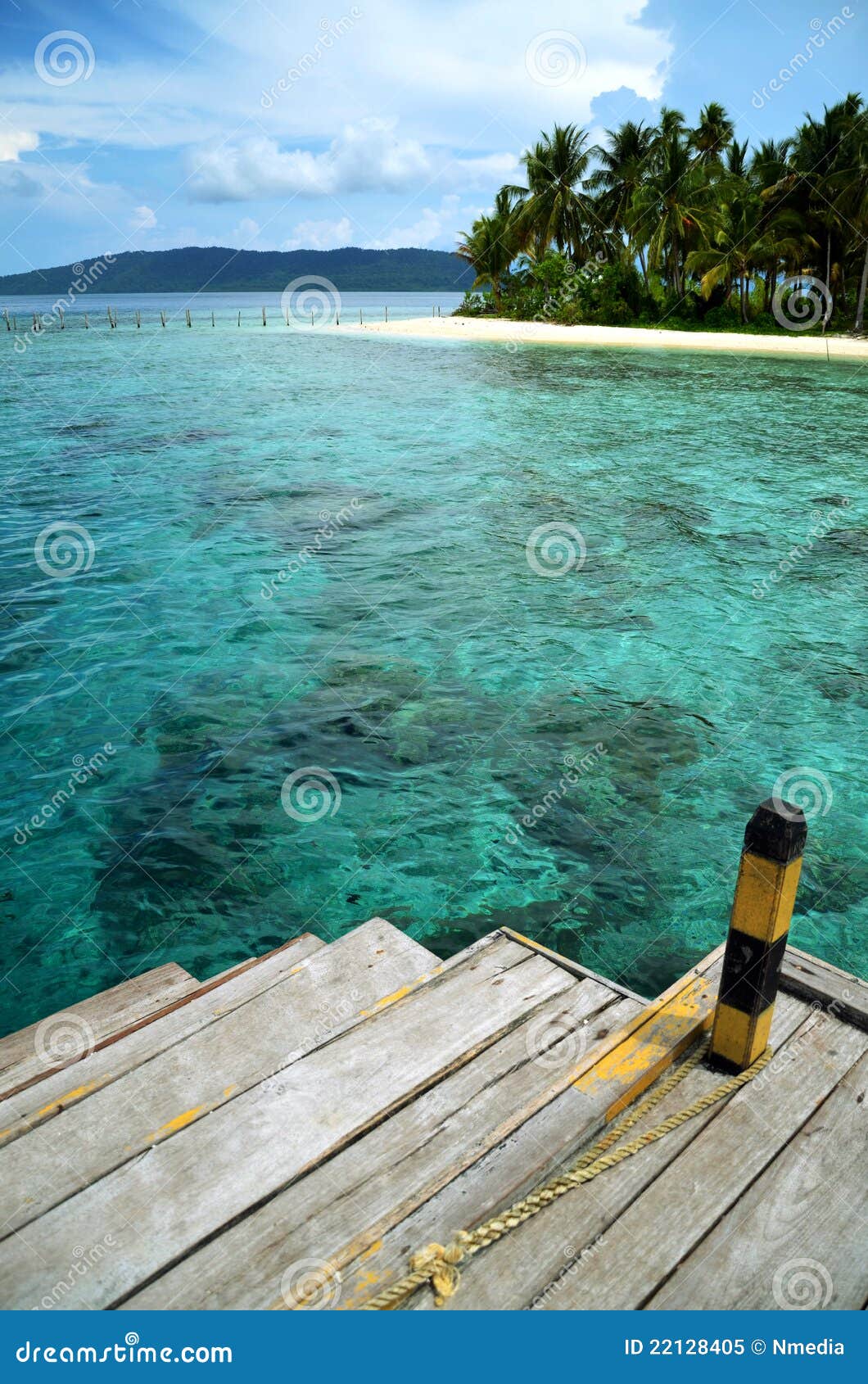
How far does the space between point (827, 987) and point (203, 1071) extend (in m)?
2.36

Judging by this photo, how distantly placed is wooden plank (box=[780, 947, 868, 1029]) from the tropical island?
44223 millimetres

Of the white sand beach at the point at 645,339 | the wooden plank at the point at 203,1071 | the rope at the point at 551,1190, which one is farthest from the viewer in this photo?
the white sand beach at the point at 645,339

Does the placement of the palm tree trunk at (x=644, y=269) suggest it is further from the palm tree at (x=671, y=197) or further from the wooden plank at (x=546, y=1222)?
the wooden plank at (x=546, y=1222)

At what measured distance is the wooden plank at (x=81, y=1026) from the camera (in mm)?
3357

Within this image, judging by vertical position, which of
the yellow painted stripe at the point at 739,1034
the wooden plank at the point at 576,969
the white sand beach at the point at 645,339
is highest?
the white sand beach at the point at 645,339

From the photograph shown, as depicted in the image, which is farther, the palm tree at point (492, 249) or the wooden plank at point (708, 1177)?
the palm tree at point (492, 249)

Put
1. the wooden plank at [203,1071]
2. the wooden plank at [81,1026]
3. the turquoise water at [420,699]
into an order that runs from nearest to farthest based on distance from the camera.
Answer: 1. the wooden plank at [203,1071]
2. the wooden plank at [81,1026]
3. the turquoise water at [420,699]

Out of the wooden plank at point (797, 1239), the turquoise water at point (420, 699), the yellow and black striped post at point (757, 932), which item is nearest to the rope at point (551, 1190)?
the yellow and black striped post at point (757, 932)

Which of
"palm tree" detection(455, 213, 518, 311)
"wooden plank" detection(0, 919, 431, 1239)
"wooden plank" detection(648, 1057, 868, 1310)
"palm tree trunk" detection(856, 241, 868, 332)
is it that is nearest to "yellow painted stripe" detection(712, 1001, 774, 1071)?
"wooden plank" detection(648, 1057, 868, 1310)

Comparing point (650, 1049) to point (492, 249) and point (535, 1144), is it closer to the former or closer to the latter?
point (535, 1144)

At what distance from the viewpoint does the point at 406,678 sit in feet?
27.5

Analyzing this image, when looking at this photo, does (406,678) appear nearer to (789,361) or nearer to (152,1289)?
Answer: (152,1289)

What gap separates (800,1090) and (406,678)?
19.3 ft

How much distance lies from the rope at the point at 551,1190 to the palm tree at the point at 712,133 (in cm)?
5507
